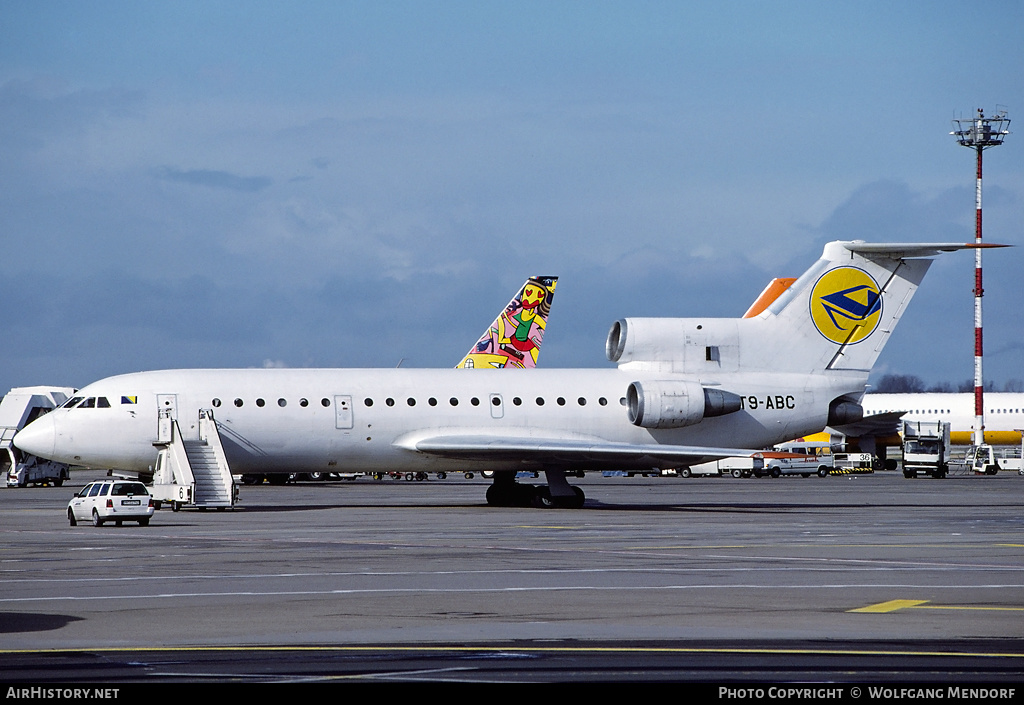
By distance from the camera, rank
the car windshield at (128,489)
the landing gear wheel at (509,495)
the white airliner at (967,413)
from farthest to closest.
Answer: the white airliner at (967,413)
the landing gear wheel at (509,495)
the car windshield at (128,489)

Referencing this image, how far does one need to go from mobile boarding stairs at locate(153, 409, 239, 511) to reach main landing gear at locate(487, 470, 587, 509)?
8657mm

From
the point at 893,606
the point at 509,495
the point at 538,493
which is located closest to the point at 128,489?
the point at 538,493

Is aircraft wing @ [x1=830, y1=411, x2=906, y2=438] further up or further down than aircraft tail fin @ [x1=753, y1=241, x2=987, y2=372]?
further down

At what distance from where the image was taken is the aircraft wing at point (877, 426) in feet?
272

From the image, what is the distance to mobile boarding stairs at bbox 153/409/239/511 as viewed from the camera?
3766 cm

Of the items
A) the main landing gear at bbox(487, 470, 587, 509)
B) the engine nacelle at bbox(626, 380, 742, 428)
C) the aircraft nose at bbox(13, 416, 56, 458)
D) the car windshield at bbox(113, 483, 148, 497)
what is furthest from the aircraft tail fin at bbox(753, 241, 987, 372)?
the aircraft nose at bbox(13, 416, 56, 458)

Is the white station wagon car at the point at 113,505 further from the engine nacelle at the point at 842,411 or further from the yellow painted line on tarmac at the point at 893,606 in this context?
the engine nacelle at the point at 842,411

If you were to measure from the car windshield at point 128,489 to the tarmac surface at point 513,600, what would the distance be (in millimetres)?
916

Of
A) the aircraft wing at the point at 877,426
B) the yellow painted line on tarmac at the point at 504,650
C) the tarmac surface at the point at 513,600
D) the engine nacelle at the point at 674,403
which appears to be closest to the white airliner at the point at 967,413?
the aircraft wing at the point at 877,426

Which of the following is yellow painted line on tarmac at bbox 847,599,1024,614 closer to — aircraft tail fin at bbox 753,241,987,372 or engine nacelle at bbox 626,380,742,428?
engine nacelle at bbox 626,380,742,428

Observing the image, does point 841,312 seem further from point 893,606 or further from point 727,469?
point 727,469

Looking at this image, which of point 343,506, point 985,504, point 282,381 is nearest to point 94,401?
point 282,381

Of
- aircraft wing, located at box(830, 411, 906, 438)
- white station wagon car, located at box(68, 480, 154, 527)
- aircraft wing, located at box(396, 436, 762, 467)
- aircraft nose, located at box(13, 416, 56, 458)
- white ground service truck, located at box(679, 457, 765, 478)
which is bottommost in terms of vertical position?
white ground service truck, located at box(679, 457, 765, 478)

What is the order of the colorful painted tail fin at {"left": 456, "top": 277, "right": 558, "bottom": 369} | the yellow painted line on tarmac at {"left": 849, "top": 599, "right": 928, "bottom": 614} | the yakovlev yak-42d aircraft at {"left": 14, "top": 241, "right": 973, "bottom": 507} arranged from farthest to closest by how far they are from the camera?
the colorful painted tail fin at {"left": 456, "top": 277, "right": 558, "bottom": 369}
the yakovlev yak-42d aircraft at {"left": 14, "top": 241, "right": 973, "bottom": 507}
the yellow painted line on tarmac at {"left": 849, "top": 599, "right": 928, "bottom": 614}
